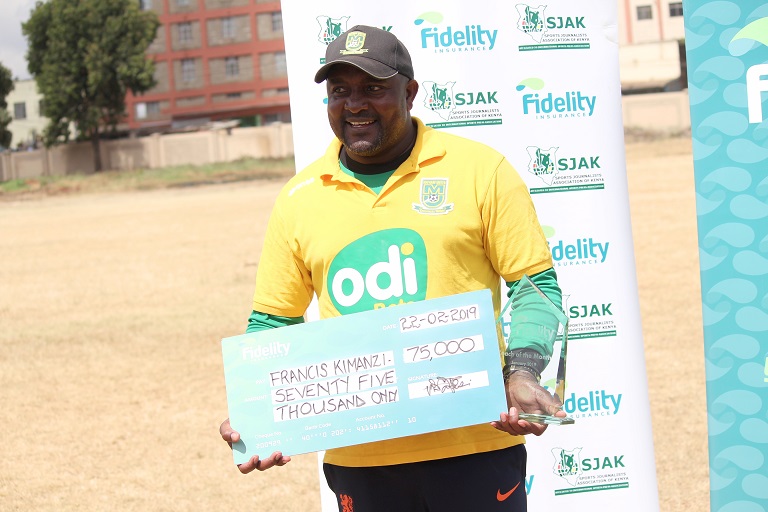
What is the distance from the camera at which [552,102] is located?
5.02 meters

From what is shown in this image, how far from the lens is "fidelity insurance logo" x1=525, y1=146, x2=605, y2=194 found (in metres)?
5.07

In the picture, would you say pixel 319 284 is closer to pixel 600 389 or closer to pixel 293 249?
pixel 293 249

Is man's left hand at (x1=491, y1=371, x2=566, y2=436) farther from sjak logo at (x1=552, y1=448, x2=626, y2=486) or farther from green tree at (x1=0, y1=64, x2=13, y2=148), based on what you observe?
green tree at (x1=0, y1=64, x2=13, y2=148)

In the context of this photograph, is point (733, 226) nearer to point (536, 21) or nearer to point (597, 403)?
point (597, 403)

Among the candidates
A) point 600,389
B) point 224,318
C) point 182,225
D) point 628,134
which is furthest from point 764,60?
point 628,134

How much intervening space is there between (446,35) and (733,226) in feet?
5.11

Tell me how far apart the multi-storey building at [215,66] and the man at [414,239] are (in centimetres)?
7679

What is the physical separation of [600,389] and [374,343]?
99.5 inches

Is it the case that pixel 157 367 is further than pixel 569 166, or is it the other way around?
pixel 157 367

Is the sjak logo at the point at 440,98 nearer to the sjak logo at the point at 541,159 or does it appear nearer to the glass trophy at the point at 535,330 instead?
the sjak logo at the point at 541,159

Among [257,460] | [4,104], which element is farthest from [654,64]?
[257,460]

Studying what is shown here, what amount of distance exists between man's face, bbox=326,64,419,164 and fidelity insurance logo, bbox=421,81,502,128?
1997mm

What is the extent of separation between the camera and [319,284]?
3021mm

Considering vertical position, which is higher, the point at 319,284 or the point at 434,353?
the point at 319,284
